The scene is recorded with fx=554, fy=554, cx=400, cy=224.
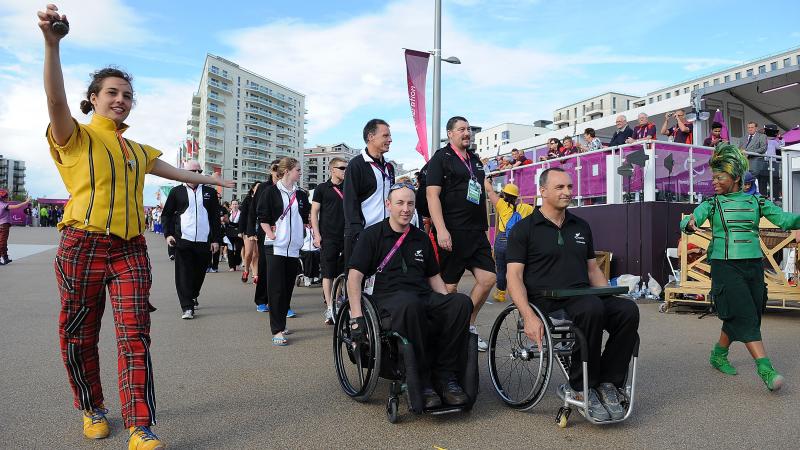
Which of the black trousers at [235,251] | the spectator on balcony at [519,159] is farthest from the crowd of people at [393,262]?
the black trousers at [235,251]

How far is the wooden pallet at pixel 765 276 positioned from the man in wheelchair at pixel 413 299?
4.71m

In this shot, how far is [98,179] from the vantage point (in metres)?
2.68

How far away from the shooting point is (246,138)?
370 feet

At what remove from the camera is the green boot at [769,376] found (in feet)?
12.5

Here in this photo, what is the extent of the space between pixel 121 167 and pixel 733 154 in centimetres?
431

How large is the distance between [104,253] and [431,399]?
188 centimetres

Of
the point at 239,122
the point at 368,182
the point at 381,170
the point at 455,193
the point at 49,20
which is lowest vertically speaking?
the point at 455,193

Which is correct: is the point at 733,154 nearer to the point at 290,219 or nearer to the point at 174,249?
the point at 290,219

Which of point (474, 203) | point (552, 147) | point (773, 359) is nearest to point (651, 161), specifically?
point (552, 147)

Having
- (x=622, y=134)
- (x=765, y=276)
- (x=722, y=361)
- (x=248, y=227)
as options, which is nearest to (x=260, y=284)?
(x=248, y=227)

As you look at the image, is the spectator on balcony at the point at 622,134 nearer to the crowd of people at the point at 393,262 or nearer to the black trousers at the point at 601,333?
the crowd of people at the point at 393,262

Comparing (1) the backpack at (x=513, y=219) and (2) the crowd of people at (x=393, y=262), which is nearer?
(2) the crowd of people at (x=393, y=262)

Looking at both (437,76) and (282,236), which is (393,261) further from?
(437,76)

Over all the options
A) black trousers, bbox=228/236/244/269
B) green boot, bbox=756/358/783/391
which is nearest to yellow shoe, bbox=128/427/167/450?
green boot, bbox=756/358/783/391
